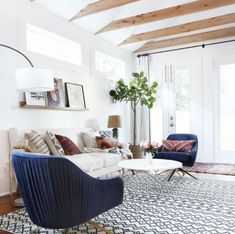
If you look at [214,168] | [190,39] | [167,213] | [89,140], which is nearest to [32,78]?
[89,140]

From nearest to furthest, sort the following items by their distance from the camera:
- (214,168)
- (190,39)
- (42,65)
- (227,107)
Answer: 1. (42,65)
2. (214,168)
3. (227,107)
4. (190,39)

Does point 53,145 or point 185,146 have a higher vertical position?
point 53,145

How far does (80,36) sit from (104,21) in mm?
582

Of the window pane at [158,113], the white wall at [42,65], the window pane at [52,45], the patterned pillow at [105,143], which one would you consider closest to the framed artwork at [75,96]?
the white wall at [42,65]

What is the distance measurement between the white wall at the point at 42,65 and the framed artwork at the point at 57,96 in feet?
0.51

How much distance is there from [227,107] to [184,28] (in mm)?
2001

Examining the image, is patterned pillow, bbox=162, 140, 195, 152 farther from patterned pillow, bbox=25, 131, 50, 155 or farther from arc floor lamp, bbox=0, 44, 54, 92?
arc floor lamp, bbox=0, 44, 54, 92

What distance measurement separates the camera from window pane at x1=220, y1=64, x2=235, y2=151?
610 cm

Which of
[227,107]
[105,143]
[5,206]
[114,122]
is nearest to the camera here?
[5,206]

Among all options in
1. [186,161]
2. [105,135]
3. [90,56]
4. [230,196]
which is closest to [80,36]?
[90,56]

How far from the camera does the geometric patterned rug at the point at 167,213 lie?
2520mm

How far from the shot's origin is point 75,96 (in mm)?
5203

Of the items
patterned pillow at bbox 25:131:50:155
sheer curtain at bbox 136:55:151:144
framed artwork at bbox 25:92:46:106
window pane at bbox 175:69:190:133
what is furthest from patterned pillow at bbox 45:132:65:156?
window pane at bbox 175:69:190:133

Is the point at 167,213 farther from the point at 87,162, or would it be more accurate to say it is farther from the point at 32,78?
the point at 32,78
